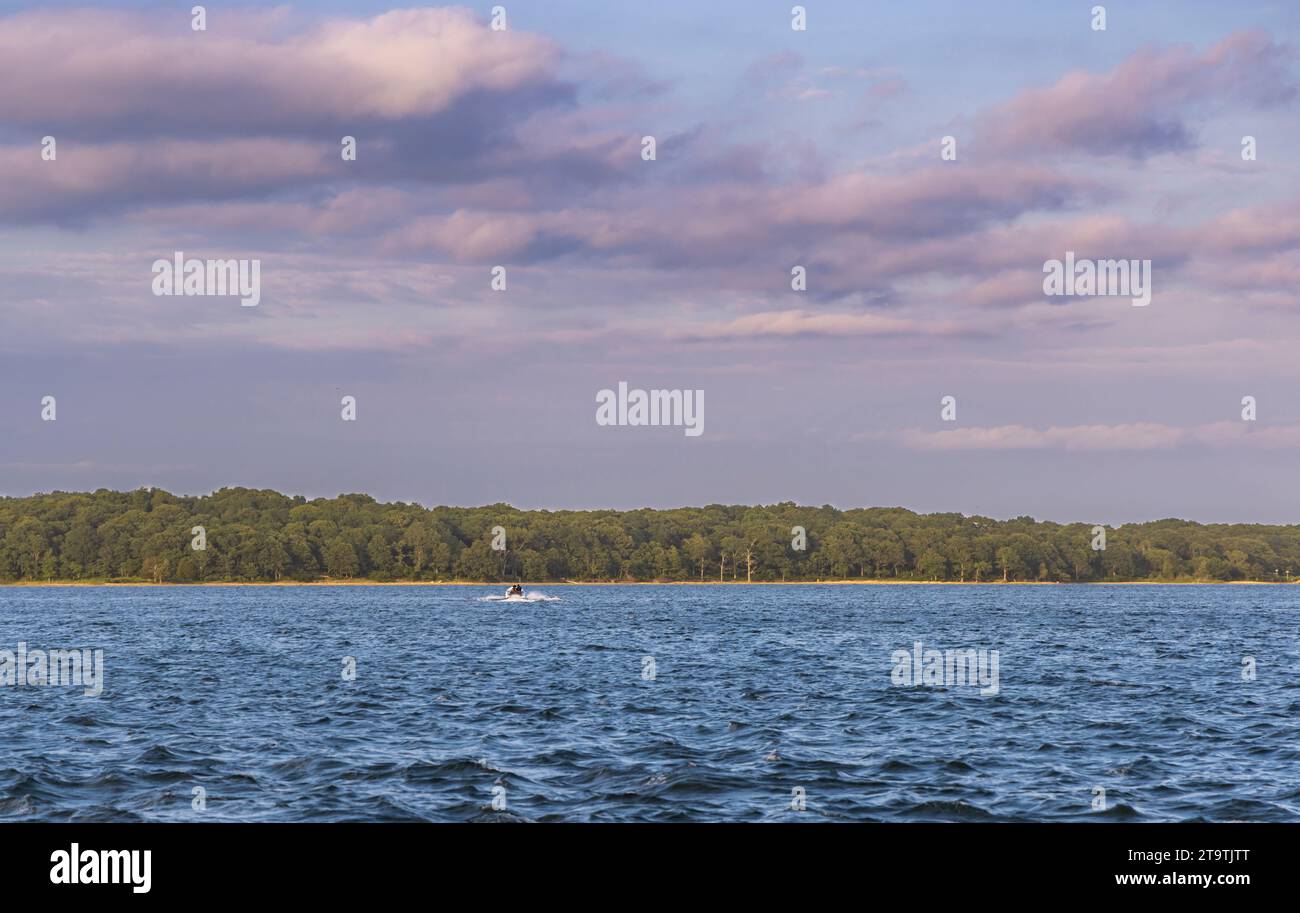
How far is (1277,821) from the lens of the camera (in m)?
25.0

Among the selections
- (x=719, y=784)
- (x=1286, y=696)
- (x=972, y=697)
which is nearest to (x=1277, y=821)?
(x=719, y=784)

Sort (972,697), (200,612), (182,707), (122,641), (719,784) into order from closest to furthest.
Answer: (719,784) < (182,707) < (972,697) < (122,641) < (200,612)

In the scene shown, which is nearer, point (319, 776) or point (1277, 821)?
point (1277, 821)

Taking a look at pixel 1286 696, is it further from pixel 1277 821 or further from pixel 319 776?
pixel 319 776

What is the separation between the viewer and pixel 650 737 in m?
36.6

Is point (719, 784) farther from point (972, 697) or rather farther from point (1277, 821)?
point (972, 697)

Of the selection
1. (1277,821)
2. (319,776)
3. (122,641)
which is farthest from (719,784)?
(122,641)

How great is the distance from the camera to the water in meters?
26.9

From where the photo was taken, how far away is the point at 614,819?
82.9ft

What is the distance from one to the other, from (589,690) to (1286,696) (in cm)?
2662

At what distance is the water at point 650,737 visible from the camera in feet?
88.2
